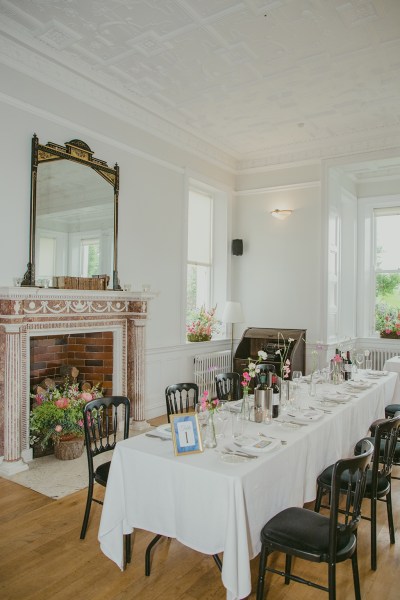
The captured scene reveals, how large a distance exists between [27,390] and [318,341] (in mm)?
4288

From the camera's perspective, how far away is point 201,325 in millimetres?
6988

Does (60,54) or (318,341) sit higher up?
(60,54)

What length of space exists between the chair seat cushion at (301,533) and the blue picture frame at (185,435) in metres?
0.51

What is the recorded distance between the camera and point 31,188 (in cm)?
439

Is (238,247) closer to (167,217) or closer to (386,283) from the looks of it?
(167,217)

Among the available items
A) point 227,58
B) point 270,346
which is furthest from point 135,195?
point 270,346

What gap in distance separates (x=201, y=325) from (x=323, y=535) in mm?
4902

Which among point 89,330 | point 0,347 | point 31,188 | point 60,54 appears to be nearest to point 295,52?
point 60,54

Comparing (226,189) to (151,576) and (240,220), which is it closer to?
(240,220)

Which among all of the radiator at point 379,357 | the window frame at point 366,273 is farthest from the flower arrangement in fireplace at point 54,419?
the window frame at point 366,273

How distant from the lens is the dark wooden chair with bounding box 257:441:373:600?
2.06 metres

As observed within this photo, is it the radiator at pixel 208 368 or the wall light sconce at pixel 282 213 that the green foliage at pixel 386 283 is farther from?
the radiator at pixel 208 368

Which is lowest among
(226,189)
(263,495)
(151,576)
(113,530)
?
(151,576)

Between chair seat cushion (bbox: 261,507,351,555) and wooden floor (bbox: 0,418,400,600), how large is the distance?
0.37 m
